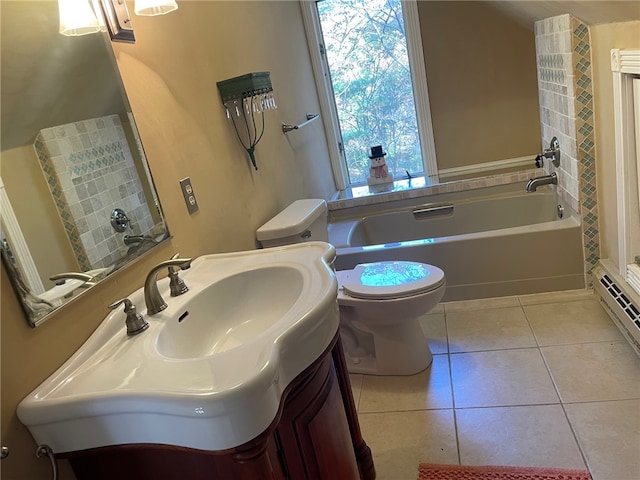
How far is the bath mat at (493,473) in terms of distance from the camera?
153 cm

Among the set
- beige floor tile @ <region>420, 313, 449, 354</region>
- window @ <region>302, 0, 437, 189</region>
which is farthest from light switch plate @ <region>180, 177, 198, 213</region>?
window @ <region>302, 0, 437, 189</region>

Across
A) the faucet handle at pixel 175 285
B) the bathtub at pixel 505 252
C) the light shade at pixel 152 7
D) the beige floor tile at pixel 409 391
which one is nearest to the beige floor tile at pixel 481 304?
the bathtub at pixel 505 252

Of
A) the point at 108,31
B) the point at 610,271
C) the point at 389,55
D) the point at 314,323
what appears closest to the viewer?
the point at 314,323

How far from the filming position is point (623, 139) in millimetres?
1878

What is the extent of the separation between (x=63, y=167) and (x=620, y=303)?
218cm

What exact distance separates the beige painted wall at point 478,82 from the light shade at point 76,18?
8.88 ft

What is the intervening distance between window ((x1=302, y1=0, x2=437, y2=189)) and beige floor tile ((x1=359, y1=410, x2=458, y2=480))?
7.45 feet

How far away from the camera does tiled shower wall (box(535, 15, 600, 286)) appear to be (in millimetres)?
2203

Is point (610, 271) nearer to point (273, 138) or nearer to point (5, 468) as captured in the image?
point (273, 138)

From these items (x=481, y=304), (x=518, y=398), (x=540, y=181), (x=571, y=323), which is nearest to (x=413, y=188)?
(x=540, y=181)

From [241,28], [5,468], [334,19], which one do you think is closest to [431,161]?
[334,19]

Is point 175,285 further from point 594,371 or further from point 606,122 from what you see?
point 606,122

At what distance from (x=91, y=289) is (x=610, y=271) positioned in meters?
2.20

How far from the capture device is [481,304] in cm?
271
